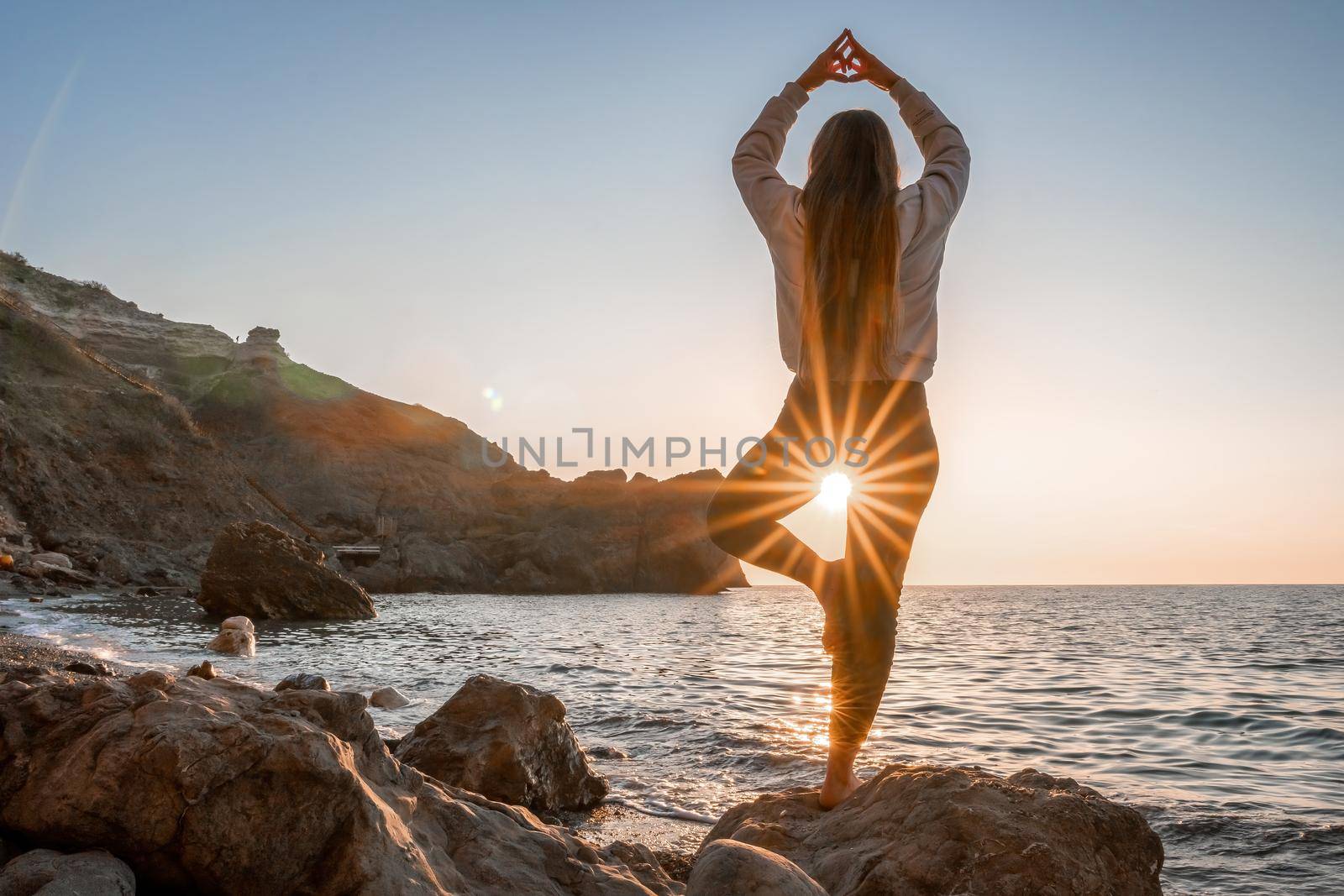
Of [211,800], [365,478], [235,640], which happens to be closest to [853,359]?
[211,800]

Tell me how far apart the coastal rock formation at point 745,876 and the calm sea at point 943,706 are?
2.60 meters

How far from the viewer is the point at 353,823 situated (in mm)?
2152

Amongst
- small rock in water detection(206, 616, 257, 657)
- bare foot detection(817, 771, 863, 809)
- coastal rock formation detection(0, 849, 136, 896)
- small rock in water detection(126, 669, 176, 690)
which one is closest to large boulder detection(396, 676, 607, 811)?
bare foot detection(817, 771, 863, 809)

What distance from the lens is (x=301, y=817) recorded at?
211 cm

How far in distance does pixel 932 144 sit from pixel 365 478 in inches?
2307

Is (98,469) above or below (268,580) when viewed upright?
above

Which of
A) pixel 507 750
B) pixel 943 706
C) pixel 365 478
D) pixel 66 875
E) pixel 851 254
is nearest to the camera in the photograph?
pixel 66 875

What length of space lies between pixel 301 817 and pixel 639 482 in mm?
A: 62370

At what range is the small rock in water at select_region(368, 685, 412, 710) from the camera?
8.12 m

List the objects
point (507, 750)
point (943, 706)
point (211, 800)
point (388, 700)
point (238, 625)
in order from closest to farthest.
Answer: point (211, 800)
point (507, 750)
point (388, 700)
point (943, 706)
point (238, 625)

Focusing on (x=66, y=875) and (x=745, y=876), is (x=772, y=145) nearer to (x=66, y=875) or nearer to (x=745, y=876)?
(x=745, y=876)

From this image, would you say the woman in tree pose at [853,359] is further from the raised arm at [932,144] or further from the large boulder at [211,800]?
the large boulder at [211,800]

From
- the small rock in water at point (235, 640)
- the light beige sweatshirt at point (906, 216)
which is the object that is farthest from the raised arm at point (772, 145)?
the small rock in water at point (235, 640)

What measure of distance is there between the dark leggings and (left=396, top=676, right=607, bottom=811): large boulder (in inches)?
111
